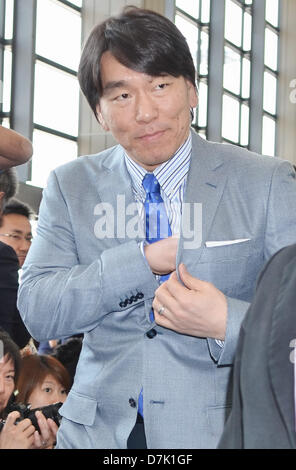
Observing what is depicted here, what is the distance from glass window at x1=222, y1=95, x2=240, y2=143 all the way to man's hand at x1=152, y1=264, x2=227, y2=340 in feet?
42.2

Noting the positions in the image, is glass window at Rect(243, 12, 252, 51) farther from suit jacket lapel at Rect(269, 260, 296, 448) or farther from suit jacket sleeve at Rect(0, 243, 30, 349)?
suit jacket lapel at Rect(269, 260, 296, 448)

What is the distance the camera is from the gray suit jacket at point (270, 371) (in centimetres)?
72

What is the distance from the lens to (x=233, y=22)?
14.8 metres

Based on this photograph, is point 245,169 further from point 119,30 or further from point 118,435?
point 118,435

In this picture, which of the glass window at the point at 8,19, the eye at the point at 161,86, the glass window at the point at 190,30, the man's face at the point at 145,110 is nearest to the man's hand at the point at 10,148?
the man's face at the point at 145,110

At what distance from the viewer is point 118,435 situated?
4.42 feet

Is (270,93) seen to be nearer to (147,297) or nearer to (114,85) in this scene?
(114,85)

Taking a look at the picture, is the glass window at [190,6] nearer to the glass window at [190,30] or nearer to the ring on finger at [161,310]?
the glass window at [190,30]

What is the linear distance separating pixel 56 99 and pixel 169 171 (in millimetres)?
7878

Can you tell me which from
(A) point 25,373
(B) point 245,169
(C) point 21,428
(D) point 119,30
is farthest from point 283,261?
(A) point 25,373

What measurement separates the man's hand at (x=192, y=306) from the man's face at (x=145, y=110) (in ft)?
0.92

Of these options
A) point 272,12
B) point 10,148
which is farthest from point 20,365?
point 272,12

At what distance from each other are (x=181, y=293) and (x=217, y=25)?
13103 millimetres

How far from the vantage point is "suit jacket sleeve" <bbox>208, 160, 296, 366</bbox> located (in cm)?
129
